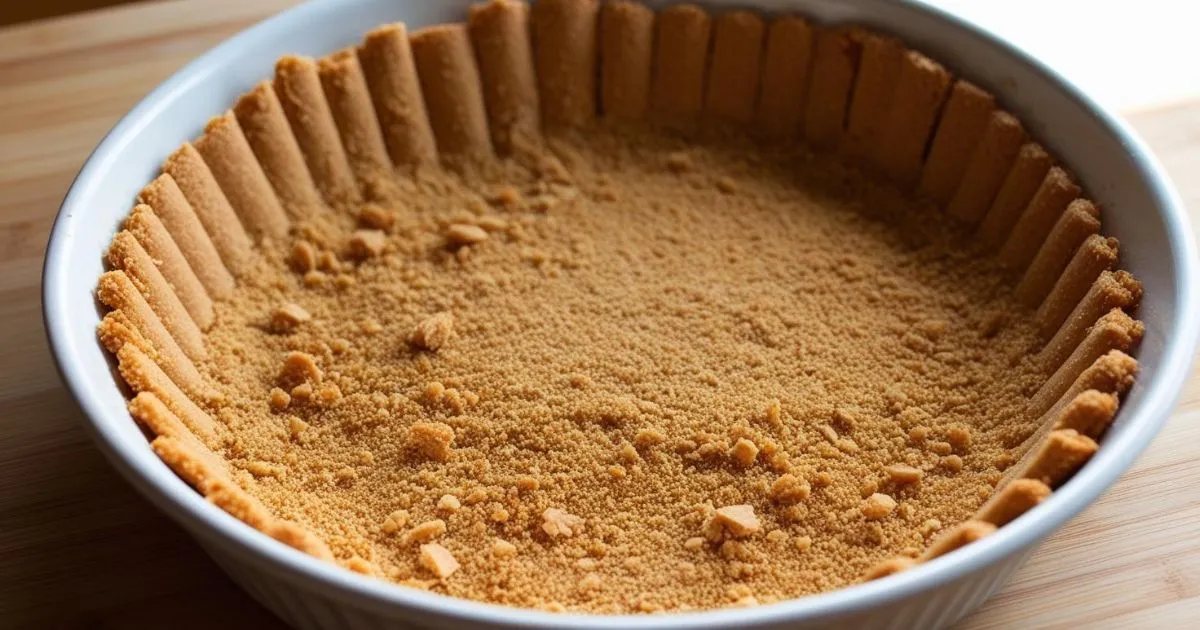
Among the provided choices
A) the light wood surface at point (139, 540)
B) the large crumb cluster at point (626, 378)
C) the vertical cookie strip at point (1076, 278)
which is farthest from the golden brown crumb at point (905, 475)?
the vertical cookie strip at point (1076, 278)

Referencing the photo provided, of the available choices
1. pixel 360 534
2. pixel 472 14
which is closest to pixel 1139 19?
pixel 472 14

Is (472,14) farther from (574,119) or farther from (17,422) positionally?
(17,422)

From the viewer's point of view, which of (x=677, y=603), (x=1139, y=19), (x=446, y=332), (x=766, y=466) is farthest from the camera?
(x=1139, y=19)

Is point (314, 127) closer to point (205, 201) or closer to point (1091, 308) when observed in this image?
point (205, 201)

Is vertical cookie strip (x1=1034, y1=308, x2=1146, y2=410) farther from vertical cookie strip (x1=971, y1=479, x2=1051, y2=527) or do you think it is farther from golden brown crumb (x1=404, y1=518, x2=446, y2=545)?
golden brown crumb (x1=404, y1=518, x2=446, y2=545)

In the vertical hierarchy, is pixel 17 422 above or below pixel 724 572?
below

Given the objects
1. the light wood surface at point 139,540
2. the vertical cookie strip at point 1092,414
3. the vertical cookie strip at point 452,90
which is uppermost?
the vertical cookie strip at point 1092,414

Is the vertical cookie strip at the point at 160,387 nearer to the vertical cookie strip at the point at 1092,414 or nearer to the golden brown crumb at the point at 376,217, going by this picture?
the golden brown crumb at the point at 376,217

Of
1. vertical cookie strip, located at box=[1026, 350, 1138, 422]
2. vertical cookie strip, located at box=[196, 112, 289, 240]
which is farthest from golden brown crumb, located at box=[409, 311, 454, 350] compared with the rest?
vertical cookie strip, located at box=[1026, 350, 1138, 422]
